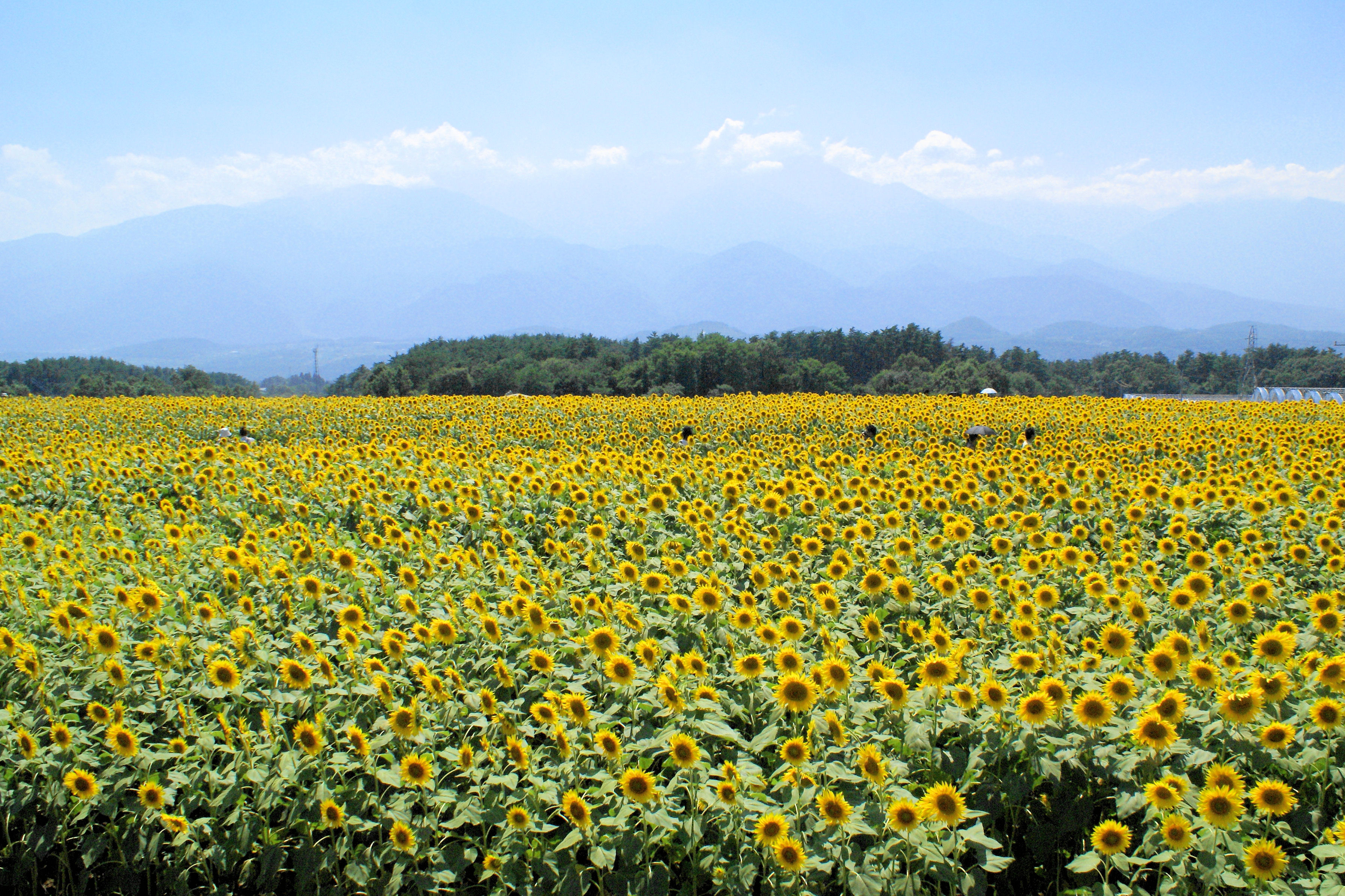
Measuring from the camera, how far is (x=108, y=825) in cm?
332

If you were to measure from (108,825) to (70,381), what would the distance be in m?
130

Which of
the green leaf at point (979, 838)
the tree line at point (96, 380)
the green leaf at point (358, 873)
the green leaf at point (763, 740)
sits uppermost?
the tree line at point (96, 380)

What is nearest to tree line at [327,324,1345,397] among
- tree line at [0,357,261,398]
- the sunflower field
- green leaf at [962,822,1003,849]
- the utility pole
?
the utility pole

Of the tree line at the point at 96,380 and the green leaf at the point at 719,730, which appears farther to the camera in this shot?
the tree line at the point at 96,380

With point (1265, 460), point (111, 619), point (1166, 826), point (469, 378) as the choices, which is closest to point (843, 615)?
point (1166, 826)

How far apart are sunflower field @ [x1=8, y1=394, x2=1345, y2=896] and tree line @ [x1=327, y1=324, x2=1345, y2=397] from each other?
1520 inches

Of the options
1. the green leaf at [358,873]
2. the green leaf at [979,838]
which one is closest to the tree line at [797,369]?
the green leaf at [358,873]

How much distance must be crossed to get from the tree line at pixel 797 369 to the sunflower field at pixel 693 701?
3861 centimetres

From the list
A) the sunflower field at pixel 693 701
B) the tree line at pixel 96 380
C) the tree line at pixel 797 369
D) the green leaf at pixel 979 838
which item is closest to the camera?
the green leaf at pixel 979 838

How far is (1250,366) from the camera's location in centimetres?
10462

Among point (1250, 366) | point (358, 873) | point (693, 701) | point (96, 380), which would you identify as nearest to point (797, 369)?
point (1250, 366)

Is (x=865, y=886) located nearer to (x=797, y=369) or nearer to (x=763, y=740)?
(x=763, y=740)

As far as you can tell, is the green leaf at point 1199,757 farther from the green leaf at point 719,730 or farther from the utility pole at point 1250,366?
the utility pole at point 1250,366

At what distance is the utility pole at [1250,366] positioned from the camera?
334ft
